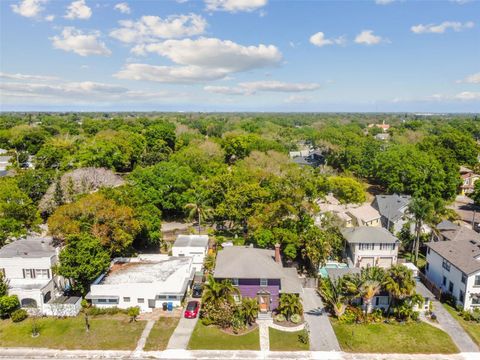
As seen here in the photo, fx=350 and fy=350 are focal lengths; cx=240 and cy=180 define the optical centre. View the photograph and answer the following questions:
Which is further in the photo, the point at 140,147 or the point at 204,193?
the point at 140,147

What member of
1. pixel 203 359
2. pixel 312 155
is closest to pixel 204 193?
pixel 203 359

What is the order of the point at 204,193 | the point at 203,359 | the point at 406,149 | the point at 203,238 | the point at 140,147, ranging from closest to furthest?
the point at 203,359
the point at 203,238
the point at 204,193
the point at 406,149
the point at 140,147

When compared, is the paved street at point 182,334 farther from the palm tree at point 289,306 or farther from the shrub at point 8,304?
the shrub at point 8,304

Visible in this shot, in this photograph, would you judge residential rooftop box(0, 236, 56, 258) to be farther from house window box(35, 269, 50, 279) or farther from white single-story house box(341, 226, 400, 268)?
white single-story house box(341, 226, 400, 268)

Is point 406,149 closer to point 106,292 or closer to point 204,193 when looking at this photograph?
point 204,193

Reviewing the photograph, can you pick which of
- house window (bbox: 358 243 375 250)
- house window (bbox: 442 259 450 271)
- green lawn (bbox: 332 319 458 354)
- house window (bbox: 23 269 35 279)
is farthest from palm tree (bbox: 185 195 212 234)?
house window (bbox: 442 259 450 271)

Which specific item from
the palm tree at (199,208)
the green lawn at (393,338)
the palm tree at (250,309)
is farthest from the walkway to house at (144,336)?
the palm tree at (199,208)
